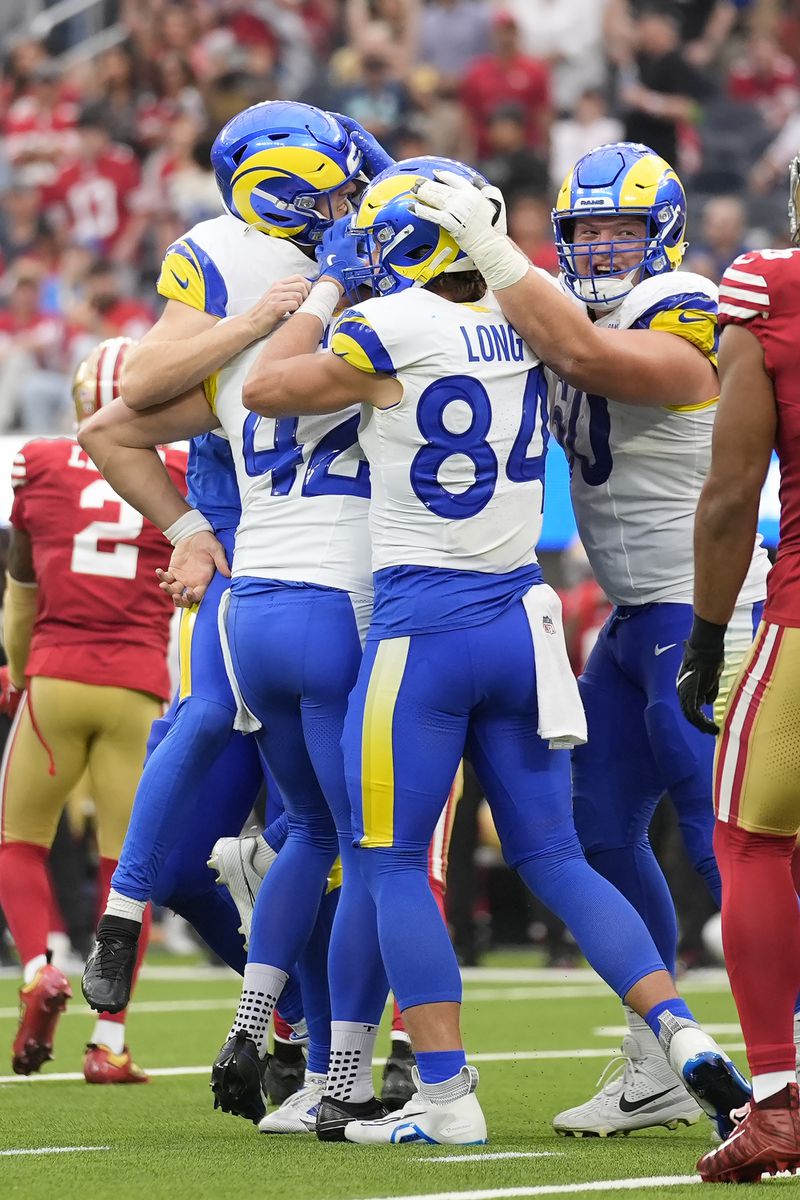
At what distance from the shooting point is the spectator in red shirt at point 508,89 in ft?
46.5

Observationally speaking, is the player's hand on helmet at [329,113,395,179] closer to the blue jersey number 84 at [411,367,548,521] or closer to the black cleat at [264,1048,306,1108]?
the blue jersey number 84 at [411,367,548,521]

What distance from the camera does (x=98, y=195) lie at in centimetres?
1498

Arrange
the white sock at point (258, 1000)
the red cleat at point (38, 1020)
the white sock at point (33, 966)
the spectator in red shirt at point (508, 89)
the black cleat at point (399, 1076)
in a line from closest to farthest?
1. the white sock at point (258, 1000)
2. the black cleat at point (399, 1076)
3. the red cleat at point (38, 1020)
4. the white sock at point (33, 966)
5. the spectator in red shirt at point (508, 89)

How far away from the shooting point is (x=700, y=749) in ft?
14.5

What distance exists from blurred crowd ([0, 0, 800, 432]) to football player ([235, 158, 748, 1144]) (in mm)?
8263

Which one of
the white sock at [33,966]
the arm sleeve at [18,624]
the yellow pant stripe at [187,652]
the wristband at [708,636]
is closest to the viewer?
the wristband at [708,636]

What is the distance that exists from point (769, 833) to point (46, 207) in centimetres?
1268

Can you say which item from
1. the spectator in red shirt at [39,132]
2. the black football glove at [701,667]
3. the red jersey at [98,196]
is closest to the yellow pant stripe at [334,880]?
the black football glove at [701,667]

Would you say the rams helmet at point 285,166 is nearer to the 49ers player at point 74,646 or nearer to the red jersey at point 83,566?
the 49ers player at point 74,646

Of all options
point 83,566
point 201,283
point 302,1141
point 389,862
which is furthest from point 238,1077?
point 83,566

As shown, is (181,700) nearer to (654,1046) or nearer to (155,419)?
(155,419)

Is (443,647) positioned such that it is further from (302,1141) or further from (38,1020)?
(38,1020)

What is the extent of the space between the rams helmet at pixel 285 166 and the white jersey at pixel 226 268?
0.14 feet

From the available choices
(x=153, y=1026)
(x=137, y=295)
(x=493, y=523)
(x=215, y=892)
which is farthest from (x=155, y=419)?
(x=137, y=295)
